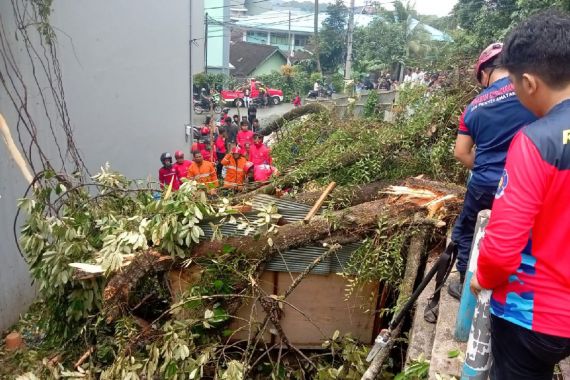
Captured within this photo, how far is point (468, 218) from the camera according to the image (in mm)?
2539

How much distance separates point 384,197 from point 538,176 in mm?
2437

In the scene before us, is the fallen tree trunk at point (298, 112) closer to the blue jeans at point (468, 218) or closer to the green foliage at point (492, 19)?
the blue jeans at point (468, 218)

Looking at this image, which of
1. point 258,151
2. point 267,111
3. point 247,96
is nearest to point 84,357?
point 258,151

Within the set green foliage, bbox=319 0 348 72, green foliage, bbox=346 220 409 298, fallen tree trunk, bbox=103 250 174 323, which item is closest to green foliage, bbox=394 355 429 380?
green foliage, bbox=346 220 409 298

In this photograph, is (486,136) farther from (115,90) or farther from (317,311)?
(115,90)

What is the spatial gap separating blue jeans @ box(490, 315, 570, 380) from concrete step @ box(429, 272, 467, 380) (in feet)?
1.20

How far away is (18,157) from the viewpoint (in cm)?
433

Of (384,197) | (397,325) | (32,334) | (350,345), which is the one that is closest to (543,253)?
(397,325)

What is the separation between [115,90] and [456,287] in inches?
281

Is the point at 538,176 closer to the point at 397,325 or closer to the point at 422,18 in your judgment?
the point at 397,325

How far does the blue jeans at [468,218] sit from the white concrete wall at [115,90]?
3.67 m

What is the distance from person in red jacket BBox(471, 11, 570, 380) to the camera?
1.35 m

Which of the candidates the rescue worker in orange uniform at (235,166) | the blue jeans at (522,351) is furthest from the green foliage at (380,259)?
the rescue worker in orange uniform at (235,166)

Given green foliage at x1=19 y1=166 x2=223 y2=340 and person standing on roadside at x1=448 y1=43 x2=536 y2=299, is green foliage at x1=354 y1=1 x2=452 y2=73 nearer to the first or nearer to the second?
green foliage at x1=19 y1=166 x2=223 y2=340
